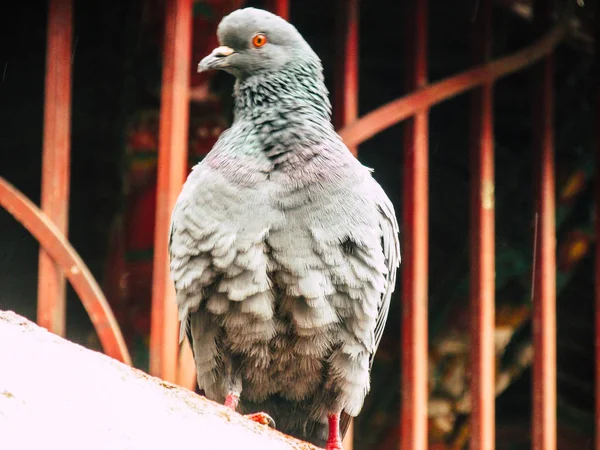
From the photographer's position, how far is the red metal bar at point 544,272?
5.79 metres

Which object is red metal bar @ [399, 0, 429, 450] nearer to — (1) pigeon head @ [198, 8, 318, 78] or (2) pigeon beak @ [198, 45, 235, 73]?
(1) pigeon head @ [198, 8, 318, 78]

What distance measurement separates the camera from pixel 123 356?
4.86 metres

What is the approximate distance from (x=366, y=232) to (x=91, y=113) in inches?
133

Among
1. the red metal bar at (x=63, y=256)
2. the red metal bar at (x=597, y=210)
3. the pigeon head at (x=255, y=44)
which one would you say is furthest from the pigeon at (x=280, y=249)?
the red metal bar at (x=597, y=210)

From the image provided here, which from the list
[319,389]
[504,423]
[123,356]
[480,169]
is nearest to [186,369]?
[123,356]

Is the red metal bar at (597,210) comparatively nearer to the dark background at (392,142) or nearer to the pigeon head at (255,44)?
the dark background at (392,142)

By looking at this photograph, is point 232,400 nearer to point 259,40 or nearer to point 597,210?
point 259,40

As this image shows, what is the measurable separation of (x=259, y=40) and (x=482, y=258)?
2.38 metres

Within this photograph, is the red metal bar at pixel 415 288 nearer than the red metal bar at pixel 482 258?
Yes

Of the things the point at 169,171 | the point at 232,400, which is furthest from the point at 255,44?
the point at 232,400

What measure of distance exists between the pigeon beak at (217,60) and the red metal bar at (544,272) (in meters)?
2.77

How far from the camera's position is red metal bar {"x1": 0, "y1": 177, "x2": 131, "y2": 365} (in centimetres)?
473

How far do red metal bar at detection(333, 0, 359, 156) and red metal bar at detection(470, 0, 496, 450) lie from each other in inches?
31.5

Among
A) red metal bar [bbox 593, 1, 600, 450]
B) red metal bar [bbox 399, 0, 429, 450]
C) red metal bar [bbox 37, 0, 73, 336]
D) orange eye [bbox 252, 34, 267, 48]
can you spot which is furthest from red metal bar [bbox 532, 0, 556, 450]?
red metal bar [bbox 37, 0, 73, 336]
